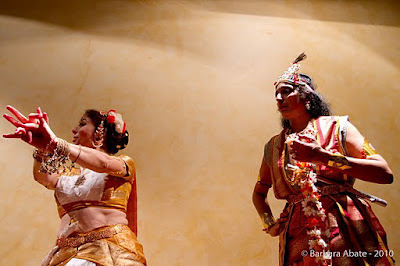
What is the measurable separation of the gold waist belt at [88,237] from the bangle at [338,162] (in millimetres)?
962

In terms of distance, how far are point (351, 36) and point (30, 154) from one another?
8.05ft

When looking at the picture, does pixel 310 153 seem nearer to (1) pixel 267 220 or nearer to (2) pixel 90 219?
(1) pixel 267 220

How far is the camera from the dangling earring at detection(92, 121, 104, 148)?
216cm

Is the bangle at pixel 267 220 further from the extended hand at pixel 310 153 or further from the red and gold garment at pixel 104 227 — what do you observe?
the red and gold garment at pixel 104 227

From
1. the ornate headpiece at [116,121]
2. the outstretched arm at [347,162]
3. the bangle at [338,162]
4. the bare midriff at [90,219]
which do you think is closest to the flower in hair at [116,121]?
the ornate headpiece at [116,121]

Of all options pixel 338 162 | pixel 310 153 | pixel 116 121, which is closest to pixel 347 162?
pixel 338 162

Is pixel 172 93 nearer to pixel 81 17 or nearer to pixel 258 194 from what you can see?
pixel 81 17

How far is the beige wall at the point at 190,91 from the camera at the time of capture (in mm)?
2621

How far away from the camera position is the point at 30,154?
110 inches

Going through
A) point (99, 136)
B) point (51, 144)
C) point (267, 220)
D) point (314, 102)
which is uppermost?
point (99, 136)

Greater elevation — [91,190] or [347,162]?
[91,190]

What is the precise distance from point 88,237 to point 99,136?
0.55m

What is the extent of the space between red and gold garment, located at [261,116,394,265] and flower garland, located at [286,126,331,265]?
0.11 feet

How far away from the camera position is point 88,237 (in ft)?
6.04
